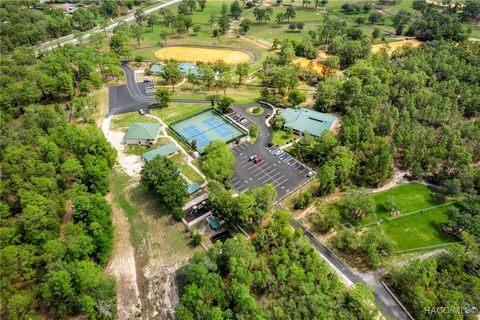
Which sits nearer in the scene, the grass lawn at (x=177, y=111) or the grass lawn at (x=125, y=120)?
the grass lawn at (x=125, y=120)

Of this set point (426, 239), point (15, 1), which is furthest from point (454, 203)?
point (15, 1)

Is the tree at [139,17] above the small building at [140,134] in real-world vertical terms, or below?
above

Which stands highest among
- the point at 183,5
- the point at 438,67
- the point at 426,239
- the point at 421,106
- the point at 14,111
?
the point at 183,5

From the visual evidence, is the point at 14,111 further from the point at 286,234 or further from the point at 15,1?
the point at 15,1

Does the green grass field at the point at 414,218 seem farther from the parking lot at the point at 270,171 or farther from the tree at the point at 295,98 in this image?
the tree at the point at 295,98

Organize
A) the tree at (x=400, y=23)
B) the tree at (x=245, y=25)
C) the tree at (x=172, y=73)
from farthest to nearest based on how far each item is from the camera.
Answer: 1. the tree at (x=245, y=25)
2. the tree at (x=400, y=23)
3. the tree at (x=172, y=73)

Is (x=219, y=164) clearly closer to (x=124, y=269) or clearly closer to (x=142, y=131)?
(x=124, y=269)

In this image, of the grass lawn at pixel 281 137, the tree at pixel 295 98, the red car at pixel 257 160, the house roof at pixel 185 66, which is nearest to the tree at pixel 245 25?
the house roof at pixel 185 66

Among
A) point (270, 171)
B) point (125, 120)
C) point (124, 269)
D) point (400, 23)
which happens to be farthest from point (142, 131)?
point (400, 23)
